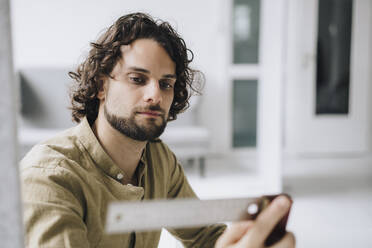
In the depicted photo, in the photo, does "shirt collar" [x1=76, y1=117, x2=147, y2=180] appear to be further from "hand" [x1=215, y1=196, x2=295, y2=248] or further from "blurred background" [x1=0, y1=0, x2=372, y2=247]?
"blurred background" [x1=0, y1=0, x2=372, y2=247]

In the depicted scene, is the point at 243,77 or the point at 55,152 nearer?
the point at 55,152

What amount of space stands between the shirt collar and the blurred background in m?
1.68

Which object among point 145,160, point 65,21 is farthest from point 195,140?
point 145,160

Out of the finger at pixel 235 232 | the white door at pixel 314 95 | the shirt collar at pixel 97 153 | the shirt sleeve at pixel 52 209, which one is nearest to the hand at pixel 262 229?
the finger at pixel 235 232

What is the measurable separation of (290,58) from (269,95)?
107cm

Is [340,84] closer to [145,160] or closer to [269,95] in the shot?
[269,95]

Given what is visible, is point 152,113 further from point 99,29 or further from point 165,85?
point 99,29

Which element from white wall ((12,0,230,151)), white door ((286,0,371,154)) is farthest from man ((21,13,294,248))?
white door ((286,0,371,154))

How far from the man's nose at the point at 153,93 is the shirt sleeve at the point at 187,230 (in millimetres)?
249

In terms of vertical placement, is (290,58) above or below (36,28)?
below

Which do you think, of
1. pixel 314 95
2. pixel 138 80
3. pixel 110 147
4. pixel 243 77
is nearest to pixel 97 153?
pixel 110 147

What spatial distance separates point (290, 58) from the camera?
3021 millimetres

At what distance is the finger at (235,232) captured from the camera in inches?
12.5

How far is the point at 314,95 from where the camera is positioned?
3.08m
